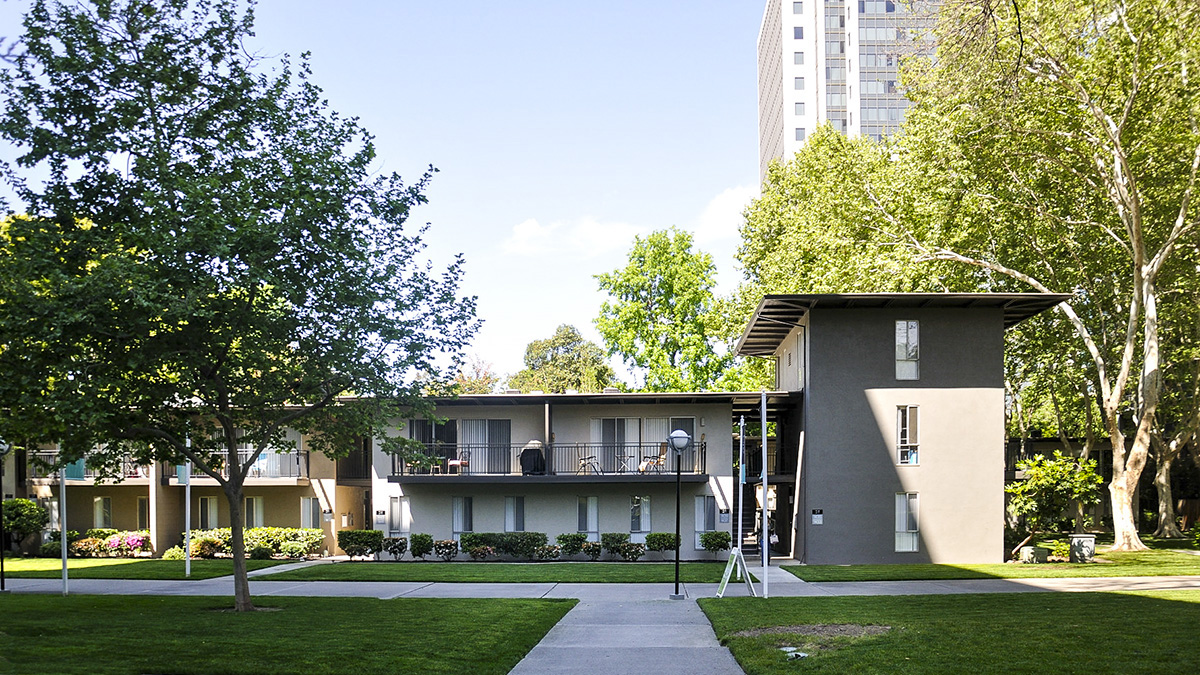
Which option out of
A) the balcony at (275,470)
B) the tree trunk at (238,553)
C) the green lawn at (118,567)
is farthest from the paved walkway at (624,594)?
the balcony at (275,470)

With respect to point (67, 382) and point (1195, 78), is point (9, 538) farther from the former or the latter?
point (1195, 78)

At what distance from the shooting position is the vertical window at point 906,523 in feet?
96.0

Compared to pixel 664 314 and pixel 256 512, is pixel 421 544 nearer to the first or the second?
pixel 256 512

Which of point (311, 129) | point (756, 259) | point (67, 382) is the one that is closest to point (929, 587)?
point (311, 129)

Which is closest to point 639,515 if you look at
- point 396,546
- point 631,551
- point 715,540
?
point 631,551

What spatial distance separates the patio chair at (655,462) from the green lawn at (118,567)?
11.4 m

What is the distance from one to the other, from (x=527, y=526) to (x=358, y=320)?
1687cm

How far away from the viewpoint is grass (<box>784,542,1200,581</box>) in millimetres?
24297

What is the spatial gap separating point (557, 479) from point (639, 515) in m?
2.92

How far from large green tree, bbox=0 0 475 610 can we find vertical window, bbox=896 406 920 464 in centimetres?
1536

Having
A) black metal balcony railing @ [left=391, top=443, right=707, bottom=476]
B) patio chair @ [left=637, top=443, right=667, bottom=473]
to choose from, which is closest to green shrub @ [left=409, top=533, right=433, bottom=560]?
black metal balcony railing @ [left=391, top=443, right=707, bottom=476]

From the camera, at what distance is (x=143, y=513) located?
123ft

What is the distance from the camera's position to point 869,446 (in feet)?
96.9

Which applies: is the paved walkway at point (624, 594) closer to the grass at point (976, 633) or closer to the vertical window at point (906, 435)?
the grass at point (976, 633)
